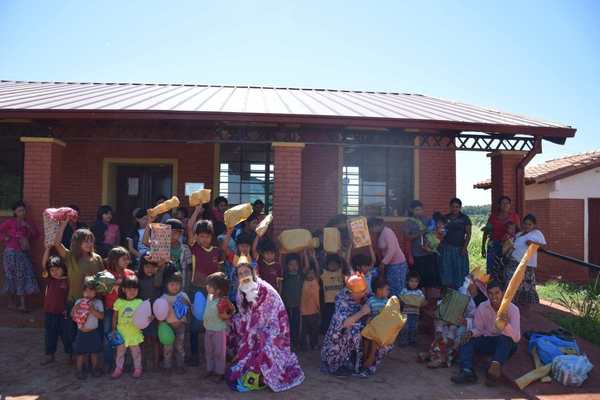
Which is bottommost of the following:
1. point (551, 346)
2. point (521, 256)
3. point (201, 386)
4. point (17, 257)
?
point (201, 386)

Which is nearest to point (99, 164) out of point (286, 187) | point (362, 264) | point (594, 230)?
point (286, 187)

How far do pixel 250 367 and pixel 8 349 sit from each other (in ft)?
9.74

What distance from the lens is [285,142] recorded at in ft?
20.4

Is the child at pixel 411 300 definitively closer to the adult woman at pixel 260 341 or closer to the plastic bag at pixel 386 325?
the plastic bag at pixel 386 325

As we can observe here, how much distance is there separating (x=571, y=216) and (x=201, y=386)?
36.0 feet

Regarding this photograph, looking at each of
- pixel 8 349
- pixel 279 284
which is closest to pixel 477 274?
pixel 279 284

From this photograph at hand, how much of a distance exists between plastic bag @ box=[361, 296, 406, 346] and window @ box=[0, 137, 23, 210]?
722 centimetres

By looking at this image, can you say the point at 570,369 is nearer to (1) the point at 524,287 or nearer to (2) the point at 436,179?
(1) the point at 524,287

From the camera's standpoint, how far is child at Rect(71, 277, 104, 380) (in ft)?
13.3

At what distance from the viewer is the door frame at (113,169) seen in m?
8.23

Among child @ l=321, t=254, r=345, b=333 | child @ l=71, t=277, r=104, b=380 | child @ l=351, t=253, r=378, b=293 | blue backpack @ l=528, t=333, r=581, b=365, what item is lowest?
blue backpack @ l=528, t=333, r=581, b=365

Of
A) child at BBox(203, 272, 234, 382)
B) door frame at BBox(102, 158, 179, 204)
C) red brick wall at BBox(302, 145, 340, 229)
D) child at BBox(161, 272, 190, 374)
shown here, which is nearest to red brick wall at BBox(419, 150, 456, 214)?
red brick wall at BBox(302, 145, 340, 229)

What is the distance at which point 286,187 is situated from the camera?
20.2ft

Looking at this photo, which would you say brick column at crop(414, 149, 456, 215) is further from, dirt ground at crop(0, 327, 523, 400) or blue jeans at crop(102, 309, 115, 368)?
blue jeans at crop(102, 309, 115, 368)
